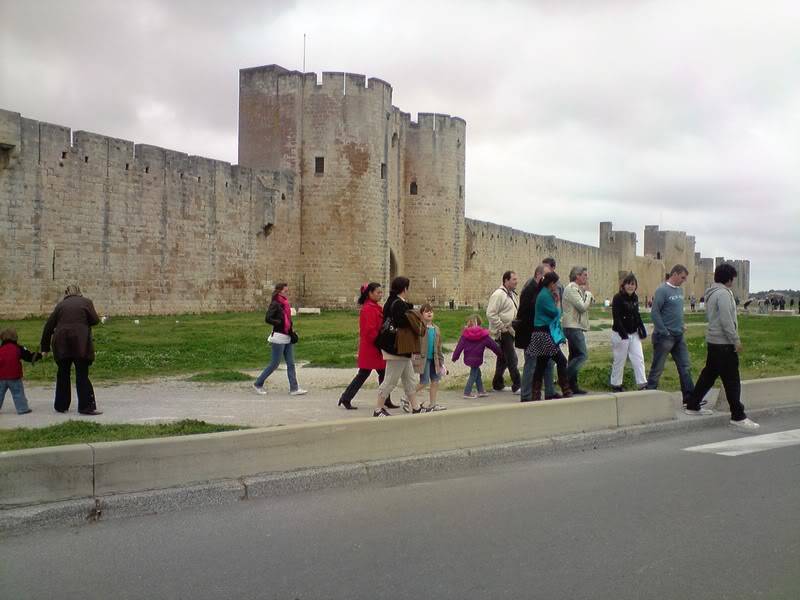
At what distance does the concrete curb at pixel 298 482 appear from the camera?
5.79 m

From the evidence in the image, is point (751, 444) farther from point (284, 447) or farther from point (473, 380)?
point (284, 447)

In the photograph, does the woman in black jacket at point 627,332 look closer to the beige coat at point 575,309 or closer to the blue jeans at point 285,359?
the beige coat at point 575,309

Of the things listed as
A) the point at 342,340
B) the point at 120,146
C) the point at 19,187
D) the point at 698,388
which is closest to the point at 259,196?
the point at 120,146

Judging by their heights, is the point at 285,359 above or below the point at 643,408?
above

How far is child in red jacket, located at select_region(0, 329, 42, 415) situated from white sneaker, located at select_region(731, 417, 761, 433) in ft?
26.8

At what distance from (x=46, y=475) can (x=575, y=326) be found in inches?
285

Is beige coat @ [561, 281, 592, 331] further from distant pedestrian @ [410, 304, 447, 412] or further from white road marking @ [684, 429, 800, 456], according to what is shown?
white road marking @ [684, 429, 800, 456]

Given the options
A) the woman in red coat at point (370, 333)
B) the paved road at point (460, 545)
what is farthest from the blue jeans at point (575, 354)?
the paved road at point (460, 545)

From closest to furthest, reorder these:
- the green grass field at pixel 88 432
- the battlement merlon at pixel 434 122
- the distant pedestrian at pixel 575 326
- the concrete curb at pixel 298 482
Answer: the concrete curb at pixel 298 482, the green grass field at pixel 88 432, the distant pedestrian at pixel 575 326, the battlement merlon at pixel 434 122

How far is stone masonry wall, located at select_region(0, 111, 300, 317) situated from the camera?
23609 mm

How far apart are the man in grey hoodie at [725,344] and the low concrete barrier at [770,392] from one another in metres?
0.91

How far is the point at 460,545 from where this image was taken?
5191 millimetres

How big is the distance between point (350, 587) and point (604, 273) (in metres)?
72.8

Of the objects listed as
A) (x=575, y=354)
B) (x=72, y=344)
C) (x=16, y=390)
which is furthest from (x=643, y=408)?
(x=16, y=390)
